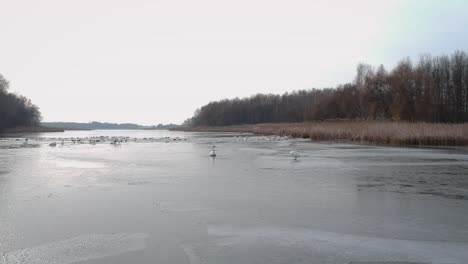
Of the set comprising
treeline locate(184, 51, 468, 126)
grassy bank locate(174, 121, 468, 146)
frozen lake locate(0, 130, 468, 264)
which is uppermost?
treeline locate(184, 51, 468, 126)

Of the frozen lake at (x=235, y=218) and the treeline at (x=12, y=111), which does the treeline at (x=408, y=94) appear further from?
the treeline at (x=12, y=111)

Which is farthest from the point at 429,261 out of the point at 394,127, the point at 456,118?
the point at 456,118

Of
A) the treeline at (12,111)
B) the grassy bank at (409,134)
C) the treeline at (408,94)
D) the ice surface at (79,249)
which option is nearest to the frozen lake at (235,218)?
the ice surface at (79,249)

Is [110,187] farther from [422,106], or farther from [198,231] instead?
[422,106]

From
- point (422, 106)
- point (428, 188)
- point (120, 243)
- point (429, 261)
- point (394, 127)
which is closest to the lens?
point (429, 261)

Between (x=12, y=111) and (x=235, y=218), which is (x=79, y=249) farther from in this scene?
(x=12, y=111)

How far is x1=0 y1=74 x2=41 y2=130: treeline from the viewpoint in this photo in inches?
2739

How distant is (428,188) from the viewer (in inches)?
315

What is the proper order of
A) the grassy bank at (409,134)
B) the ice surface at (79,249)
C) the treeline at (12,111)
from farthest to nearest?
1. the treeline at (12,111)
2. the grassy bank at (409,134)
3. the ice surface at (79,249)

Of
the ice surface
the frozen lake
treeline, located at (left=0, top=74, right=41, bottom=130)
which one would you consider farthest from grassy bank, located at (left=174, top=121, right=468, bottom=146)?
treeline, located at (left=0, top=74, right=41, bottom=130)

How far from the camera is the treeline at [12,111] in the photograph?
69.6m

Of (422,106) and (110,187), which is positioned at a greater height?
(422,106)

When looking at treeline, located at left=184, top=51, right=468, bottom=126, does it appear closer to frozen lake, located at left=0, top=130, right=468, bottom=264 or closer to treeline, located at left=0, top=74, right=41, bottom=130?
frozen lake, located at left=0, top=130, right=468, bottom=264

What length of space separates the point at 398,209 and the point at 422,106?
38.5m
